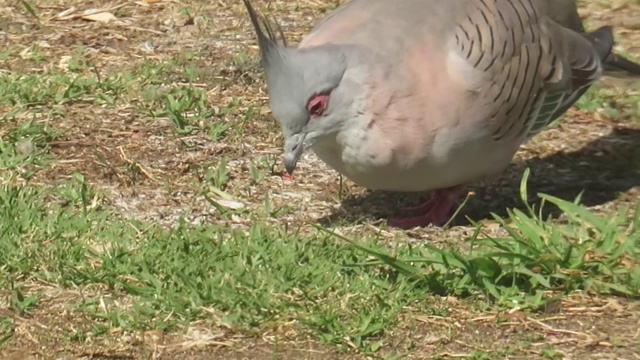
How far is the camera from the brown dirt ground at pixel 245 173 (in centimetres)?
409

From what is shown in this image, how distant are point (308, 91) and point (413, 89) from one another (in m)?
0.39

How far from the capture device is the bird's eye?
15.9ft

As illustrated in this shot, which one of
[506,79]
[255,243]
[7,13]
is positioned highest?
[506,79]

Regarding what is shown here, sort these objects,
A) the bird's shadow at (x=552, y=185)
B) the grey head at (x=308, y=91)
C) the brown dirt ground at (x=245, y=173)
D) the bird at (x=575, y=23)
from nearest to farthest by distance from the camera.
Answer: the brown dirt ground at (x=245, y=173)
the grey head at (x=308, y=91)
the bird's shadow at (x=552, y=185)
the bird at (x=575, y=23)

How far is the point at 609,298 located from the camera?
4332mm

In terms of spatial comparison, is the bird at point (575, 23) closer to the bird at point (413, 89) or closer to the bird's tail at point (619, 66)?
the bird's tail at point (619, 66)

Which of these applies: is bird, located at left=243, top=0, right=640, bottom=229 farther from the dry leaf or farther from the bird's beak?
the dry leaf

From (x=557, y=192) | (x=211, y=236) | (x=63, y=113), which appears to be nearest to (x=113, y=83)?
(x=63, y=113)

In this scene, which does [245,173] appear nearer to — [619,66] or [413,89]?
[413,89]

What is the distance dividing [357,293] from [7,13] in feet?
12.8

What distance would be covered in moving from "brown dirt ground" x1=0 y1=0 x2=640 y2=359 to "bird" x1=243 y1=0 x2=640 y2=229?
31cm

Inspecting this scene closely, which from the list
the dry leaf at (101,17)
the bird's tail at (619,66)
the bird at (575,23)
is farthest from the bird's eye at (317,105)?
the dry leaf at (101,17)

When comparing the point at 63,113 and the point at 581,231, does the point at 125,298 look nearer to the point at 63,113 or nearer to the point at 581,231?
the point at 581,231

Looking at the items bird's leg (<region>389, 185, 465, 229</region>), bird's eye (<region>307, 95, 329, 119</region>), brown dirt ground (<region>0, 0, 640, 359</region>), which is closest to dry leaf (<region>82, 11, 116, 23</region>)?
brown dirt ground (<region>0, 0, 640, 359</region>)
